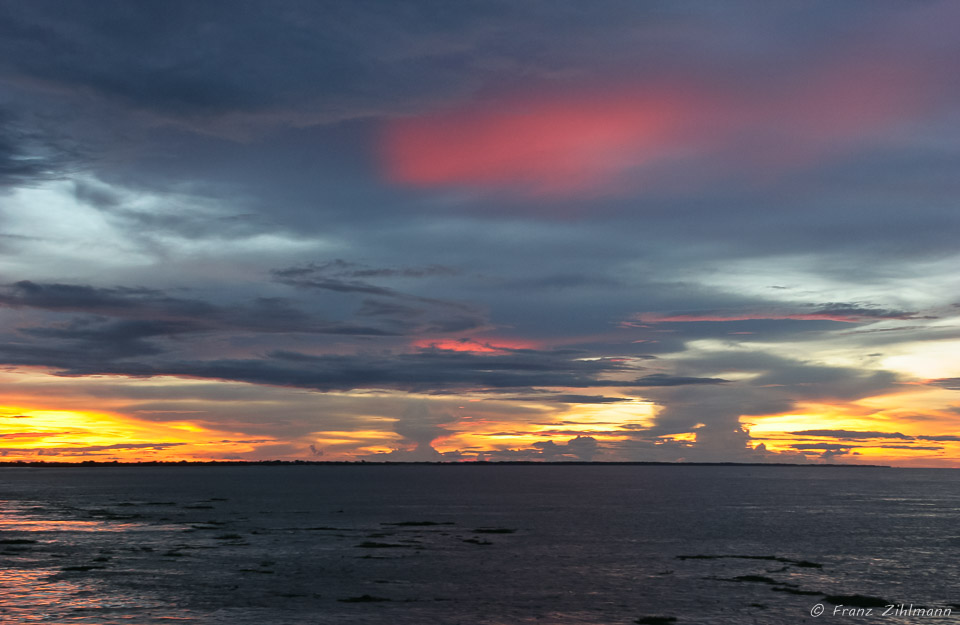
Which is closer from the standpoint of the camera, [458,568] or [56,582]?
[56,582]

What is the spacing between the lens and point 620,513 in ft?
452

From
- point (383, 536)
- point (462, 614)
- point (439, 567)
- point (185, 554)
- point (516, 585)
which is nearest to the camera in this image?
point (462, 614)

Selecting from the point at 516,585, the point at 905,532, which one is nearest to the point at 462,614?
the point at 516,585

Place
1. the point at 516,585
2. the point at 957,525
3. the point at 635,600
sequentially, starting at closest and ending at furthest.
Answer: the point at 635,600, the point at 516,585, the point at 957,525

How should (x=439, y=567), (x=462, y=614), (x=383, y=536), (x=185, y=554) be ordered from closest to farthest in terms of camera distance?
(x=462, y=614), (x=439, y=567), (x=185, y=554), (x=383, y=536)

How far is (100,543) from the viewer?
8562cm

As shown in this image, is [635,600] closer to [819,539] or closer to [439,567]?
[439,567]

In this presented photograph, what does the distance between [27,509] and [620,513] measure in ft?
345

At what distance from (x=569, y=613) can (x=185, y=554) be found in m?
43.1

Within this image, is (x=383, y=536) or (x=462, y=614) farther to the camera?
(x=383, y=536)

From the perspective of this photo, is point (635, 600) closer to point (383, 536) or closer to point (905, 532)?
point (383, 536)

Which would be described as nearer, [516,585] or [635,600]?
[635,600]

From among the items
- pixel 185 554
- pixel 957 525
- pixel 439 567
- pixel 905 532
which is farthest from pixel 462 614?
pixel 957 525

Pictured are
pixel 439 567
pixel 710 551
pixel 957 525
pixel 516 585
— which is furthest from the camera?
pixel 957 525
